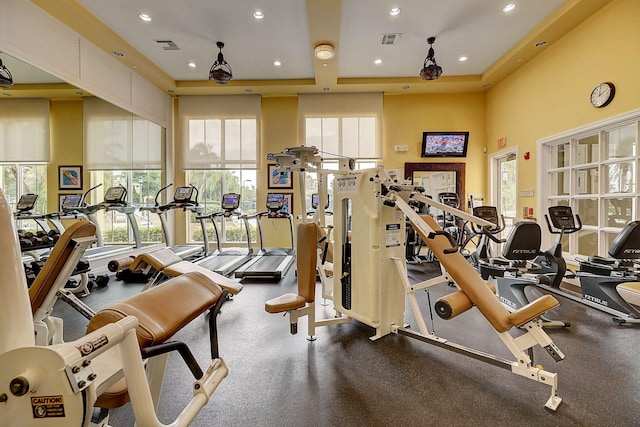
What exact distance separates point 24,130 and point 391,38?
577cm

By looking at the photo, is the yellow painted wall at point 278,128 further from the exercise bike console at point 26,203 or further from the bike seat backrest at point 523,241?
the bike seat backrest at point 523,241

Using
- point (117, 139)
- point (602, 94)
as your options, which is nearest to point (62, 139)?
point (117, 139)

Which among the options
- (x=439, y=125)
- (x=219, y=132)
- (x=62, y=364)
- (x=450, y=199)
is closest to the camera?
(x=62, y=364)

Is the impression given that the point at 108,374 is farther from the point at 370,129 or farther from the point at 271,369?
the point at 370,129

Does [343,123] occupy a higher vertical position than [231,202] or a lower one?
higher

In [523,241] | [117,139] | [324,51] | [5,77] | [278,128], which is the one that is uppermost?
[324,51]

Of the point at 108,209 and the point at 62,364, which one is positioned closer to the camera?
the point at 62,364

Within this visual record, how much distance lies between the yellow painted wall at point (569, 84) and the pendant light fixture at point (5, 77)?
772 cm

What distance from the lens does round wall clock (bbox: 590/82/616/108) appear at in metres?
3.87

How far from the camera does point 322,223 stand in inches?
125

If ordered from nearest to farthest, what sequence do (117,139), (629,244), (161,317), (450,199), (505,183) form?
(161,317) < (629,244) < (450,199) < (117,139) < (505,183)

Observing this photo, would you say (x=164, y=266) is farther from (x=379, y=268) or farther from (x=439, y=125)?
(x=439, y=125)

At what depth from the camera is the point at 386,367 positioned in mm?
2271

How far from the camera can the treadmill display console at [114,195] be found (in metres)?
5.04
